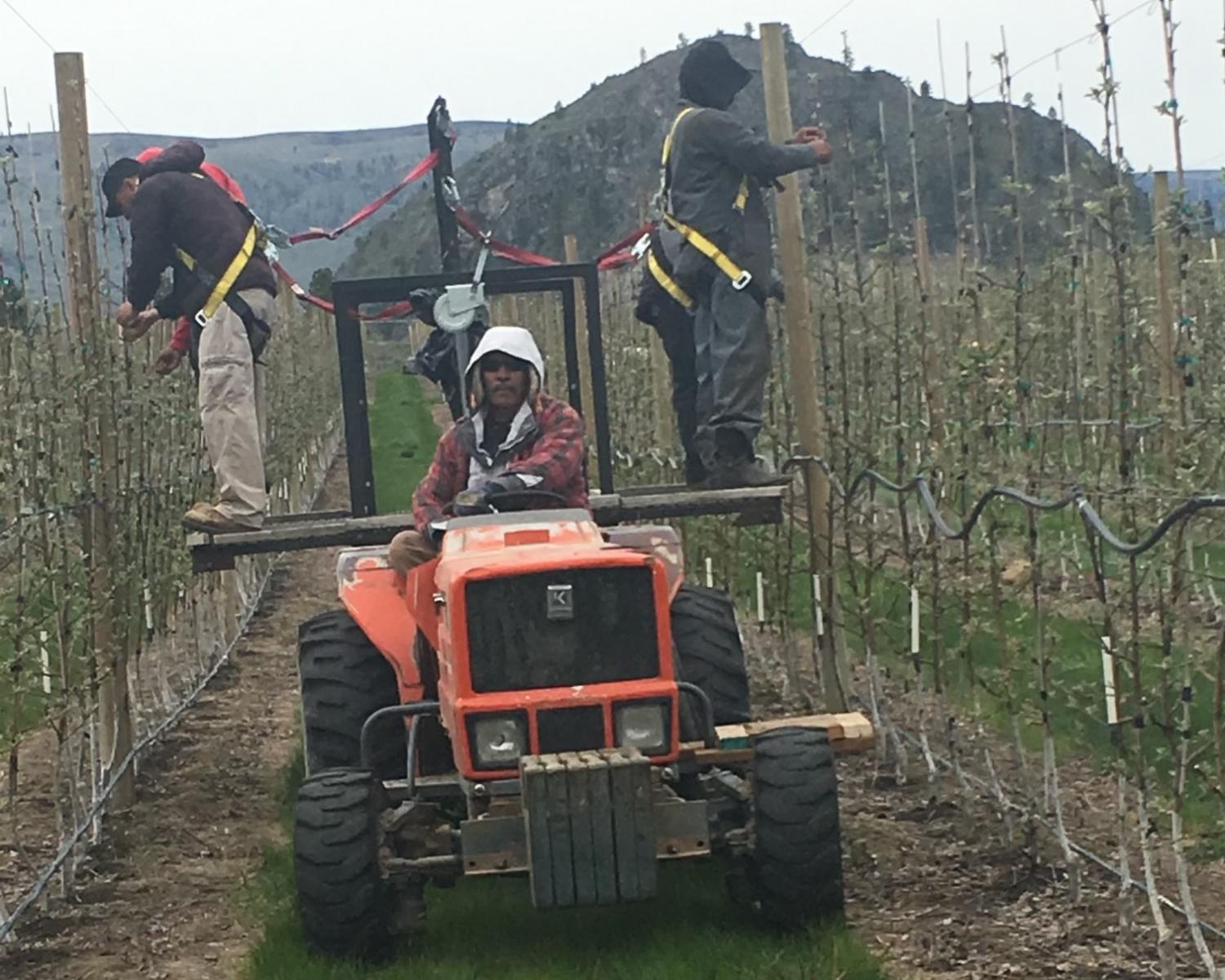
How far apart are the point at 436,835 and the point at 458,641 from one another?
52 centimetres

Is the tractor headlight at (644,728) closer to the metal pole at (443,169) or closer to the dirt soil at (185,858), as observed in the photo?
the dirt soil at (185,858)

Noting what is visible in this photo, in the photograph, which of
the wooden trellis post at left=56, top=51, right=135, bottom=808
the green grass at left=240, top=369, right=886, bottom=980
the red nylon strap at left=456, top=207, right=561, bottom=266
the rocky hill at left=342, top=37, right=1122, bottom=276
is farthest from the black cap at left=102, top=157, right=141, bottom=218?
the rocky hill at left=342, top=37, right=1122, bottom=276

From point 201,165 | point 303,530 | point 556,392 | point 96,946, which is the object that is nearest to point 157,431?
point 201,165

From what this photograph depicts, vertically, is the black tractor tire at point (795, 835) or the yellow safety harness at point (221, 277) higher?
the yellow safety harness at point (221, 277)

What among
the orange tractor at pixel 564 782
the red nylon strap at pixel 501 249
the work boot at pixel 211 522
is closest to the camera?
the orange tractor at pixel 564 782

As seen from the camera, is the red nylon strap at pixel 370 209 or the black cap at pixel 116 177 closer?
the black cap at pixel 116 177

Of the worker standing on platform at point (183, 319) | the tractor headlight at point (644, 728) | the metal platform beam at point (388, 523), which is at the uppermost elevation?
the worker standing on platform at point (183, 319)

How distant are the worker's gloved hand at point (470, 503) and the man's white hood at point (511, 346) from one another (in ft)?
1.42

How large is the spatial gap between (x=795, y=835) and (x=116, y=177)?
13.9 feet

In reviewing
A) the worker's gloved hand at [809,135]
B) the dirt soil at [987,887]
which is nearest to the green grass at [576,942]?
the dirt soil at [987,887]

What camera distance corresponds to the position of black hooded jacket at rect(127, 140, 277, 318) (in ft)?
23.7

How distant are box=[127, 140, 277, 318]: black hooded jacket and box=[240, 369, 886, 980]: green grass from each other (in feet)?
7.92

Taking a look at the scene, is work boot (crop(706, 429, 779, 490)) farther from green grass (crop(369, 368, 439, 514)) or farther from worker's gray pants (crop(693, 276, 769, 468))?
green grass (crop(369, 368, 439, 514))

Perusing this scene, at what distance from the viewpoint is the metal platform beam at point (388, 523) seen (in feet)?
21.9
